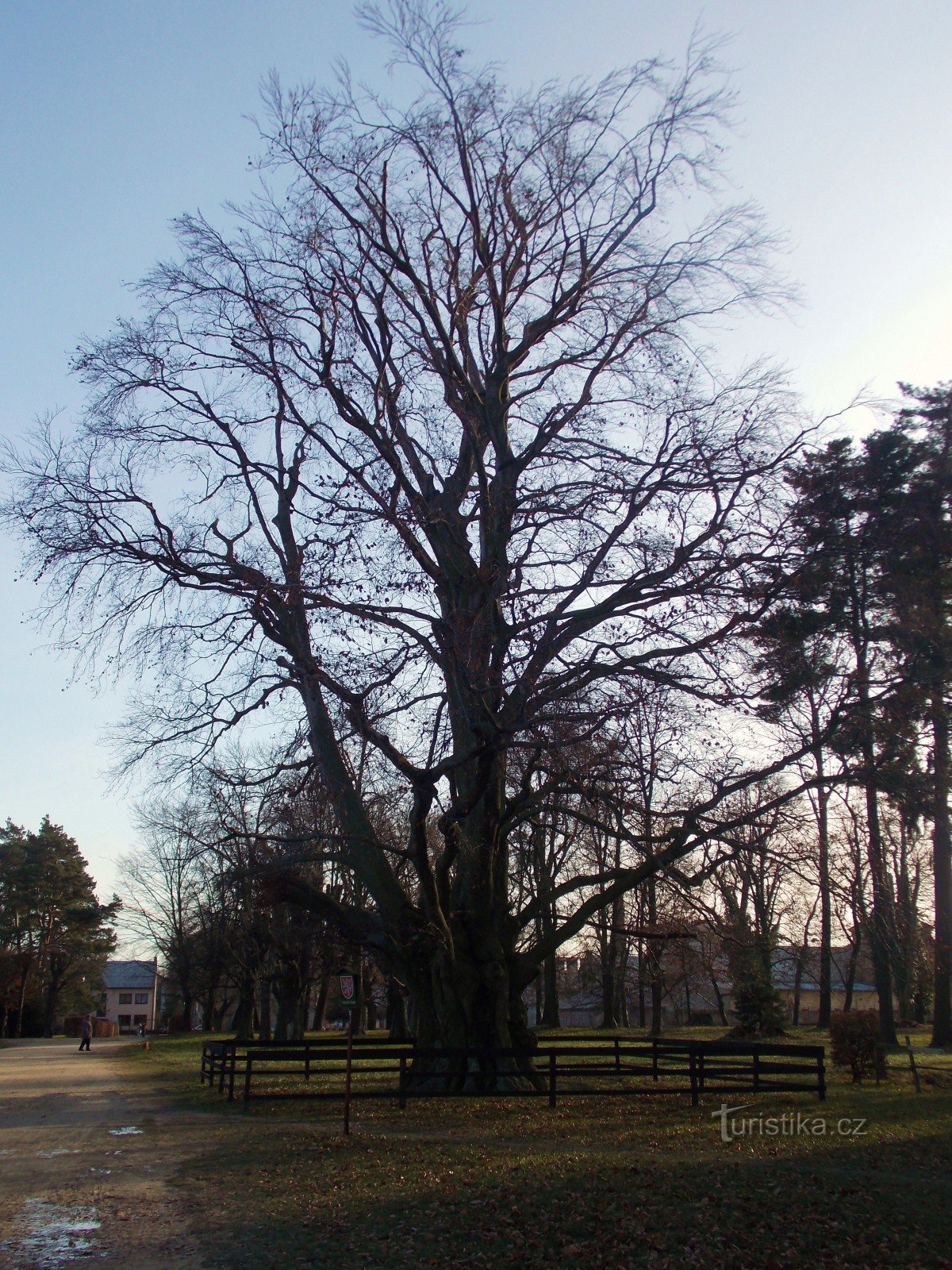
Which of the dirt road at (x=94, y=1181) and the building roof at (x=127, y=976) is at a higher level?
the dirt road at (x=94, y=1181)

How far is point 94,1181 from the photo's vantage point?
10195 millimetres

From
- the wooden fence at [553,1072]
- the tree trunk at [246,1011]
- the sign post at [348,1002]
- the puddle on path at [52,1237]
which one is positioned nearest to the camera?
the puddle on path at [52,1237]

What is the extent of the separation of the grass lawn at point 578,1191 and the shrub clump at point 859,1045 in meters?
4.13

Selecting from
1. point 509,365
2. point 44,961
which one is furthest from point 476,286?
point 44,961

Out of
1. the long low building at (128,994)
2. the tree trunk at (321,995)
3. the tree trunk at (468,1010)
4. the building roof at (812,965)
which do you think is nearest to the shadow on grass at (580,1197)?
the tree trunk at (468,1010)

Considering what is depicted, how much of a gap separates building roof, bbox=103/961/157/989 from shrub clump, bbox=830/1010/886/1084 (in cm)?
9387

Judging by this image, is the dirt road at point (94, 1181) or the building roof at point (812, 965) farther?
the building roof at point (812, 965)

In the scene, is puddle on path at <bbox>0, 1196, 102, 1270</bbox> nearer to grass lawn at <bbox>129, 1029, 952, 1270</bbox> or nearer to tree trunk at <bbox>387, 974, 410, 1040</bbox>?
grass lawn at <bbox>129, 1029, 952, 1270</bbox>

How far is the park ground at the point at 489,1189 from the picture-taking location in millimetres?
7449

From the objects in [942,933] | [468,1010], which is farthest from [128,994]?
[468,1010]

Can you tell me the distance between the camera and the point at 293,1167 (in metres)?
10.7

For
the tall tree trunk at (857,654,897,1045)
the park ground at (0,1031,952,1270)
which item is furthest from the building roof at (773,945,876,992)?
the park ground at (0,1031,952,1270)

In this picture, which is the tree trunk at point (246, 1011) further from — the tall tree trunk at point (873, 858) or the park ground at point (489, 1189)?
the tall tree trunk at point (873, 858)

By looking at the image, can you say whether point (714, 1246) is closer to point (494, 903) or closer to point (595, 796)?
point (595, 796)
